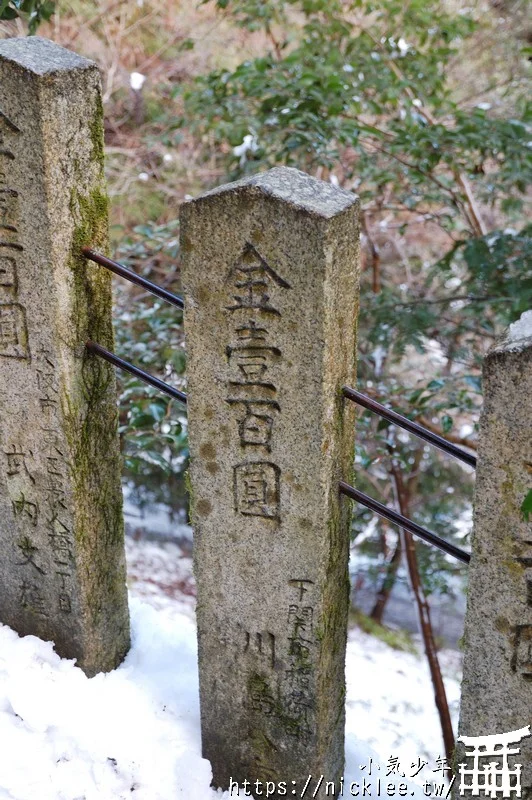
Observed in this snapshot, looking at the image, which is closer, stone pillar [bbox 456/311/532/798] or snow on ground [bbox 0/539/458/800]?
stone pillar [bbox 456/311/532/798]

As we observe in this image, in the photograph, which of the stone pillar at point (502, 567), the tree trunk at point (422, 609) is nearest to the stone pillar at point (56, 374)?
the stone pillar at point (502, 567)

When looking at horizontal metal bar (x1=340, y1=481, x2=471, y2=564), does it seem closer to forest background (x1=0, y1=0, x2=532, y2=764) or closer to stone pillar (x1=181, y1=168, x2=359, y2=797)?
stone pillar (x1=181, y1=168, x2=359, y2=797)

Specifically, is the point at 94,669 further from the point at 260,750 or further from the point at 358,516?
the point at 358,516

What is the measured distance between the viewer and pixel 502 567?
140 centimetres

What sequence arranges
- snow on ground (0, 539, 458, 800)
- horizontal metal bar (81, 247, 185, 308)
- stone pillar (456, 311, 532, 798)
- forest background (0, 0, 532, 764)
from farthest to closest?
forest background (0, 0, 532, 764) → snow on ground (0, 539, 458, 800) → horizontal metal bar (81, 247, 185, 308) → stone pillar (456, 311, 532, 798)

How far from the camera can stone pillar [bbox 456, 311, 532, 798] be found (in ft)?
4.28

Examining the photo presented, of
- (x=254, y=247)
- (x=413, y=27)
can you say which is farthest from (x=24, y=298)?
(x=413, y=27)

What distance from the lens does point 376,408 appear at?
1517 mm

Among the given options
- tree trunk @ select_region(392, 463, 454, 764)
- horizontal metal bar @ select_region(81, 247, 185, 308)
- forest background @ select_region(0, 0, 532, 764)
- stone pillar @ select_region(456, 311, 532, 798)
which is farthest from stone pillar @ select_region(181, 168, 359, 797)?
tree trunk @ select_region(392, 463, 454, 764)

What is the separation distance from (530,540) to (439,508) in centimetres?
440

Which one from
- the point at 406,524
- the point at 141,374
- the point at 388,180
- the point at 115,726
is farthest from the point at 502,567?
the point at 388,180

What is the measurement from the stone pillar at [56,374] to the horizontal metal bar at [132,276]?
0.04m

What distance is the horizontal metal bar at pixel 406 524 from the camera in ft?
4.98

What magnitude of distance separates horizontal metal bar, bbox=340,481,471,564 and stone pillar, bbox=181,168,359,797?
0.05m
